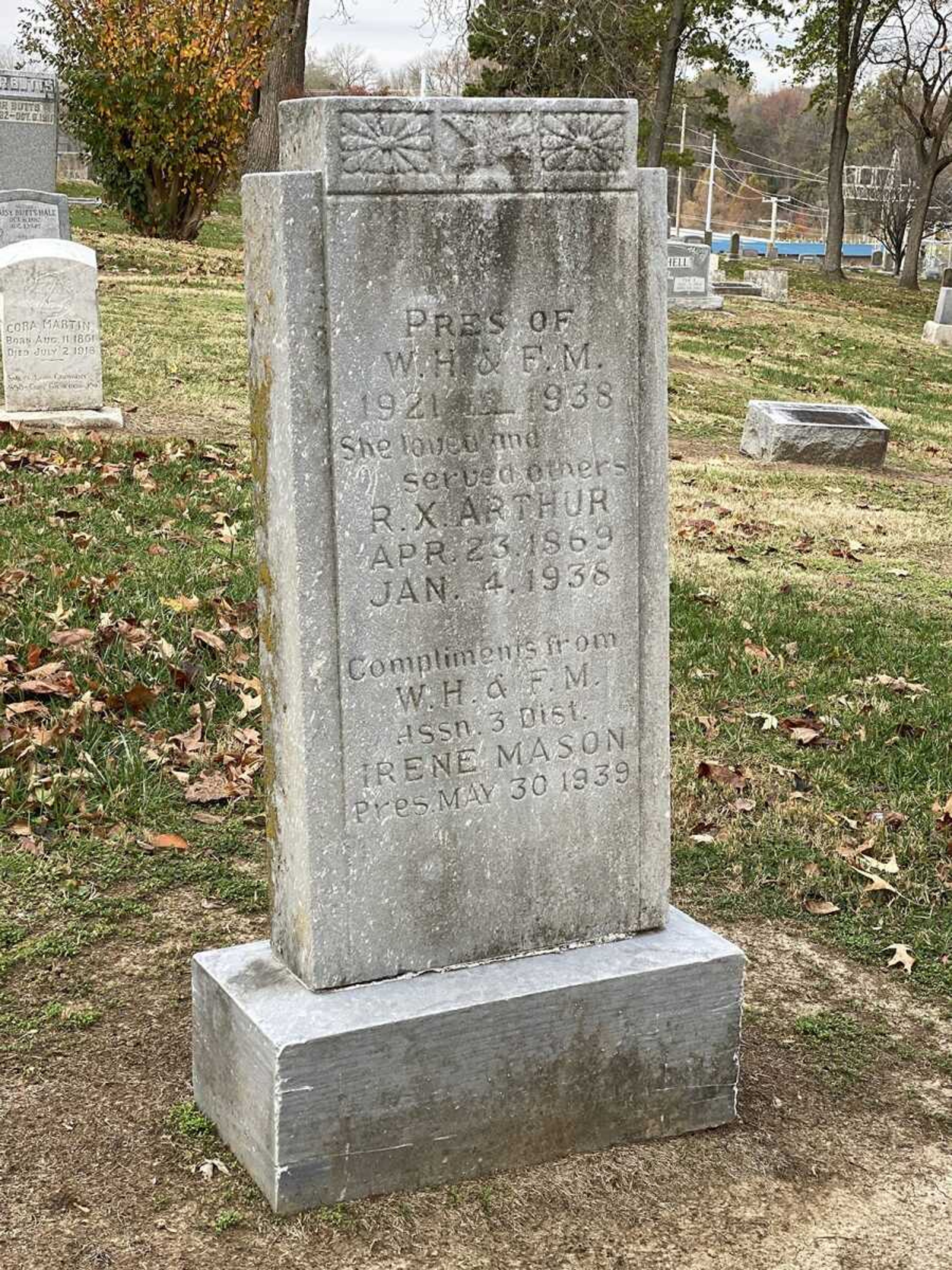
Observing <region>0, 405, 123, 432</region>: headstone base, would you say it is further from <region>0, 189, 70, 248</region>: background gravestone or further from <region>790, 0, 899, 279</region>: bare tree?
<region>790, 0, 899, 279</region>: bare tree

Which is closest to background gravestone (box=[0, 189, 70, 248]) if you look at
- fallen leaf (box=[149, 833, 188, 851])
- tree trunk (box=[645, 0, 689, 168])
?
fallen leaf (box=[149, 833, 188, 851])

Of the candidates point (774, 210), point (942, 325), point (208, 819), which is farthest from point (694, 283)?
point (774, 210)

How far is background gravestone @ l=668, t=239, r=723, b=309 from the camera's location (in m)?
25.5

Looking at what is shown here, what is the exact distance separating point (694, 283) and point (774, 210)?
122 ft

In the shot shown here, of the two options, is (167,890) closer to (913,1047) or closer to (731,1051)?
(731,1051)

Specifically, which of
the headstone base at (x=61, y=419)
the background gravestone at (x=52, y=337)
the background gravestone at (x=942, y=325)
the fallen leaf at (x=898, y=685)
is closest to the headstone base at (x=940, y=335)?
the background gravestone at (x=942, y=325)

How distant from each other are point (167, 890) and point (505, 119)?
2.58 meters

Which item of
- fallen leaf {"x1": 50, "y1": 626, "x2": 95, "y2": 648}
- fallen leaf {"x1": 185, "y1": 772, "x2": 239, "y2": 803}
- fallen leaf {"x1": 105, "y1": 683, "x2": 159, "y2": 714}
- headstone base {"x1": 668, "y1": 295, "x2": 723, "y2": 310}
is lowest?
fallen leaf {"x1": 185, "y1": 772, "x2": 239, "y2": 803}

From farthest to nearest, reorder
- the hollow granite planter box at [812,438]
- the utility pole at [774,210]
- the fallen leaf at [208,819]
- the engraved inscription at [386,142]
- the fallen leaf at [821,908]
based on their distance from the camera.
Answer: the utility pole at [774,210]
the hollow granite planter box at [812,438]
the fallen leaf at [208,819]
the fallen leaf at [821,908]
the engraved inscription at [386,142]

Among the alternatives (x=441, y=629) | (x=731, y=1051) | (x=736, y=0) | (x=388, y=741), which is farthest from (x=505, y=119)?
(x=736, y=0)

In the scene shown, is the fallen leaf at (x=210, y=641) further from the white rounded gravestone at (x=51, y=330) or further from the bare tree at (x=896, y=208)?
the bare tree at (x=896, y=208)

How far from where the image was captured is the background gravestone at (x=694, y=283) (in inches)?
1005

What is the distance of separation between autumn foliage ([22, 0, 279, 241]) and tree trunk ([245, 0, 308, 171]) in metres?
2.02

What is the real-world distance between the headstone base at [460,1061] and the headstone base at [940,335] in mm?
23956
